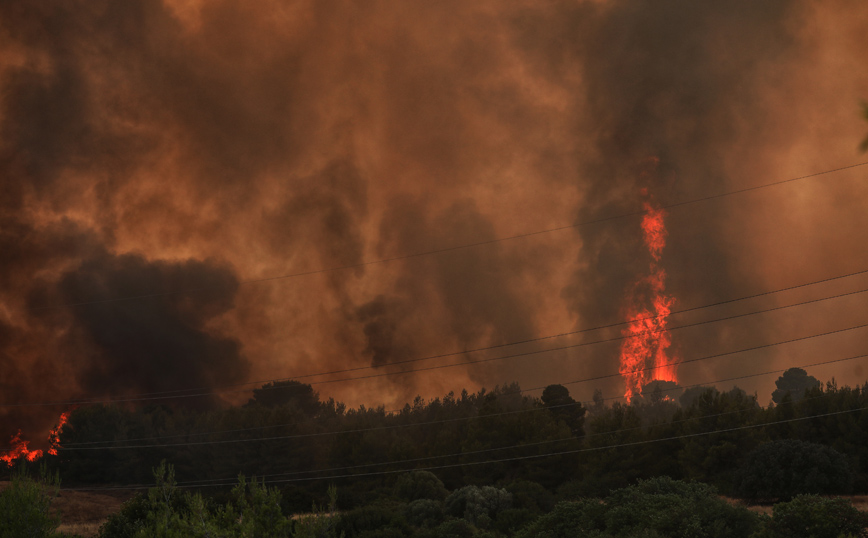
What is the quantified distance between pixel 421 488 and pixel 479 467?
1795 centimetres

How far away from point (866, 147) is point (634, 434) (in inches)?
2946

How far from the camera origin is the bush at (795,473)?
159ft

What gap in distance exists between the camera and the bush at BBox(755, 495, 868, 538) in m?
25.7

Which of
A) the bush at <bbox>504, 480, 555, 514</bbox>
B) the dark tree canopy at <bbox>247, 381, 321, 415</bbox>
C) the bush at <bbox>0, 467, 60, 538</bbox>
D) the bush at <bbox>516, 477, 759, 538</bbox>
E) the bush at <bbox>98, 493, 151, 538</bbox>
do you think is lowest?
the bush at <bbox>504, 480, 555, 514</bbox>

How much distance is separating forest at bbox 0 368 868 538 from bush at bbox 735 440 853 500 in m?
0.13

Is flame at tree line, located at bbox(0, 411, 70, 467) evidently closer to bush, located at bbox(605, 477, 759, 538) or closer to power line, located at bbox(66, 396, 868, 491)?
power line, located at bbox(66, 396, 868, 491)

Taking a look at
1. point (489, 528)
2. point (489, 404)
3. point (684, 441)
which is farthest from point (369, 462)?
point (489, 528)

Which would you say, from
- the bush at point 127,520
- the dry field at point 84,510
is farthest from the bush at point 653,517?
the bush at point 127,520

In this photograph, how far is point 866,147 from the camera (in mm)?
3844

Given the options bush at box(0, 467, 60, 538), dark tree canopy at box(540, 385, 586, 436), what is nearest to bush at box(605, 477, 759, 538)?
bush at box(0, 467, 60, 538)

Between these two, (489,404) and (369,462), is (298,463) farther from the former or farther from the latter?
(489,404)

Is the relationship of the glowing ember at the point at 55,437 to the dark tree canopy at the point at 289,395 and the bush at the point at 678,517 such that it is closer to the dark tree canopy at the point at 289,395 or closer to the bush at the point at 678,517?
the dark tree canopy at the point at 289,395

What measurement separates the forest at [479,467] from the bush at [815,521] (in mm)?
88

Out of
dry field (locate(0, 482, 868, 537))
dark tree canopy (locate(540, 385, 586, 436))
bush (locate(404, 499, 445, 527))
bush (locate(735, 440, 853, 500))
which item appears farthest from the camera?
dark tree canopy (locate(540, 385, 586, 436))
